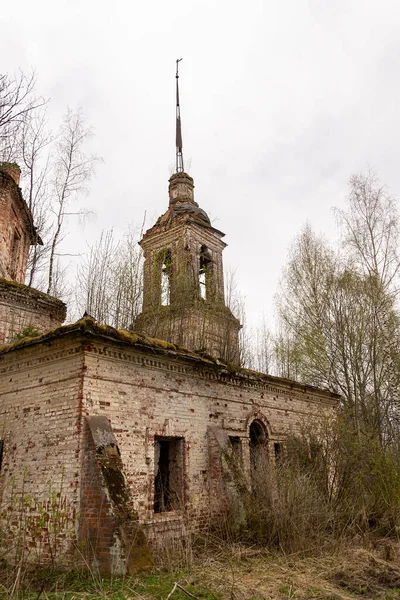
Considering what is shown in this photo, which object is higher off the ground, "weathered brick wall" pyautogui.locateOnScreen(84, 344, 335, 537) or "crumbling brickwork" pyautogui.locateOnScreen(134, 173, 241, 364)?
"crumbling brickwork" pyautogui.locateOnScreen(134, 173, 241, 364)

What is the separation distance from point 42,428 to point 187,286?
961 cm

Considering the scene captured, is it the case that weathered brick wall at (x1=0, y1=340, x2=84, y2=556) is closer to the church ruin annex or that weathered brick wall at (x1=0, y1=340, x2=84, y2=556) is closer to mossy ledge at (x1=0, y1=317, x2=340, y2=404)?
the church ruin annex

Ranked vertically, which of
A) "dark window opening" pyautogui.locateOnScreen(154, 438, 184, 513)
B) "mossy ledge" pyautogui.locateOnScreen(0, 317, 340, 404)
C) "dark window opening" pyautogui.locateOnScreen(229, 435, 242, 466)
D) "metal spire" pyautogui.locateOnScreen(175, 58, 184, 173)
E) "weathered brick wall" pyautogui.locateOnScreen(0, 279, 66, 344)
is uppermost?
"metal spire" pyautogui.locateOnScreen(175, 58, 184, 173)

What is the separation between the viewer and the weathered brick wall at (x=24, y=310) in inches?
485

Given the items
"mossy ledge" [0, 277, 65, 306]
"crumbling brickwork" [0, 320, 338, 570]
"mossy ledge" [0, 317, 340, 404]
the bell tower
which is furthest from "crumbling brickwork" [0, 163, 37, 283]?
"crumbling brickwork" [0, 320, 338, 570]

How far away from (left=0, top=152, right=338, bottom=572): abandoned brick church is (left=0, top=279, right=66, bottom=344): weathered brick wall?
3cm

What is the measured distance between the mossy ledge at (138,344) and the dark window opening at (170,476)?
5.77 feet

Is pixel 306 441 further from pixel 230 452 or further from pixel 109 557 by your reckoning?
pixel 109 557

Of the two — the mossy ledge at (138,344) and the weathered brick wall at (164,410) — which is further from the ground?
the mossy ledge at (138,344)

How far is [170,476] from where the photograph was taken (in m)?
9.82

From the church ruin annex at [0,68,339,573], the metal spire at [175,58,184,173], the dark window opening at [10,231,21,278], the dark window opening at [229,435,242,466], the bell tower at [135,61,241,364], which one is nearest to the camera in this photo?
the church ruin annex at [0,68,339,573]

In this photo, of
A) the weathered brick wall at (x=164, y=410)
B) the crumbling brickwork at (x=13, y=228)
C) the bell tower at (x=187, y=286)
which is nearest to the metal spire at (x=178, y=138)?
the bell tower at (x=187, y=286)

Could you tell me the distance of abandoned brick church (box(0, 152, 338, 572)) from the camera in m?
7.46

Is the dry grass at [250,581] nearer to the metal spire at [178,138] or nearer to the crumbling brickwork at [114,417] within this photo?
the crumbling brickwork at [114,417]
